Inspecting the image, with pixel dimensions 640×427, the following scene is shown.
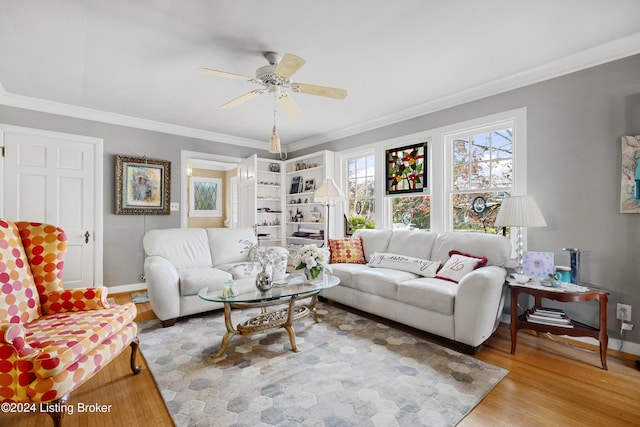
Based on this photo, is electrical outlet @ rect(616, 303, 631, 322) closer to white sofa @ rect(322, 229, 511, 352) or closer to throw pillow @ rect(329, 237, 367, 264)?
white sofa @ rect(322, 229, 511, 352)

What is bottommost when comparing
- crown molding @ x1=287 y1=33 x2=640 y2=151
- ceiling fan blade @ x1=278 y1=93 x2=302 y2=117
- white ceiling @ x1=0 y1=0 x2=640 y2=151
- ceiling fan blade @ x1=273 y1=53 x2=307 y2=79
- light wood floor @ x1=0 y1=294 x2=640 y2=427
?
light wood floor @ x1=0 y1=294 x2=640 y2=427

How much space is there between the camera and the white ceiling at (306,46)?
200 centimetres

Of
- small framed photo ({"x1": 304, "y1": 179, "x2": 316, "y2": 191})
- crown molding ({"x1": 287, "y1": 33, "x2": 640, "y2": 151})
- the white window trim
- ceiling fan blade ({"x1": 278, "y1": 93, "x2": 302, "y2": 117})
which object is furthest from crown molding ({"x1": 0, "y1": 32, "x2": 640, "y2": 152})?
ceiling fan blade ({"x1": 278, "y1": 93, "x2": 302, "y2": 117})

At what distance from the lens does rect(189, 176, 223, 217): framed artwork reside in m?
6.83

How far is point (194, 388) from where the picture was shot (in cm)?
189

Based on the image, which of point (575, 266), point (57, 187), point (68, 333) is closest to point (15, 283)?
point (68, 333)

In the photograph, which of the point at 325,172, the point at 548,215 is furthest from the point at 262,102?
the point at 548,215

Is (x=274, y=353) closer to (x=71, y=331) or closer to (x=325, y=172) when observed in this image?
(x=71, y=331)

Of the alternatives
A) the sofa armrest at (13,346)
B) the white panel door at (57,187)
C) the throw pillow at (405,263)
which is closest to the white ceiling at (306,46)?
the white panel door at (57,187)

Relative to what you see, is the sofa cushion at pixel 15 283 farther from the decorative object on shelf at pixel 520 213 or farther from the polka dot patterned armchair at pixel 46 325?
the decorative object on shelf at pixel 520 213

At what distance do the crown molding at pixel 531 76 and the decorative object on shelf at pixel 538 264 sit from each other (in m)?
1.68

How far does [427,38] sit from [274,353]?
277 cm

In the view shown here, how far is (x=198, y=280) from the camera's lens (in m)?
3.05

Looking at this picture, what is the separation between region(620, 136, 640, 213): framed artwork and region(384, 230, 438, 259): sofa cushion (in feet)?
5.18
